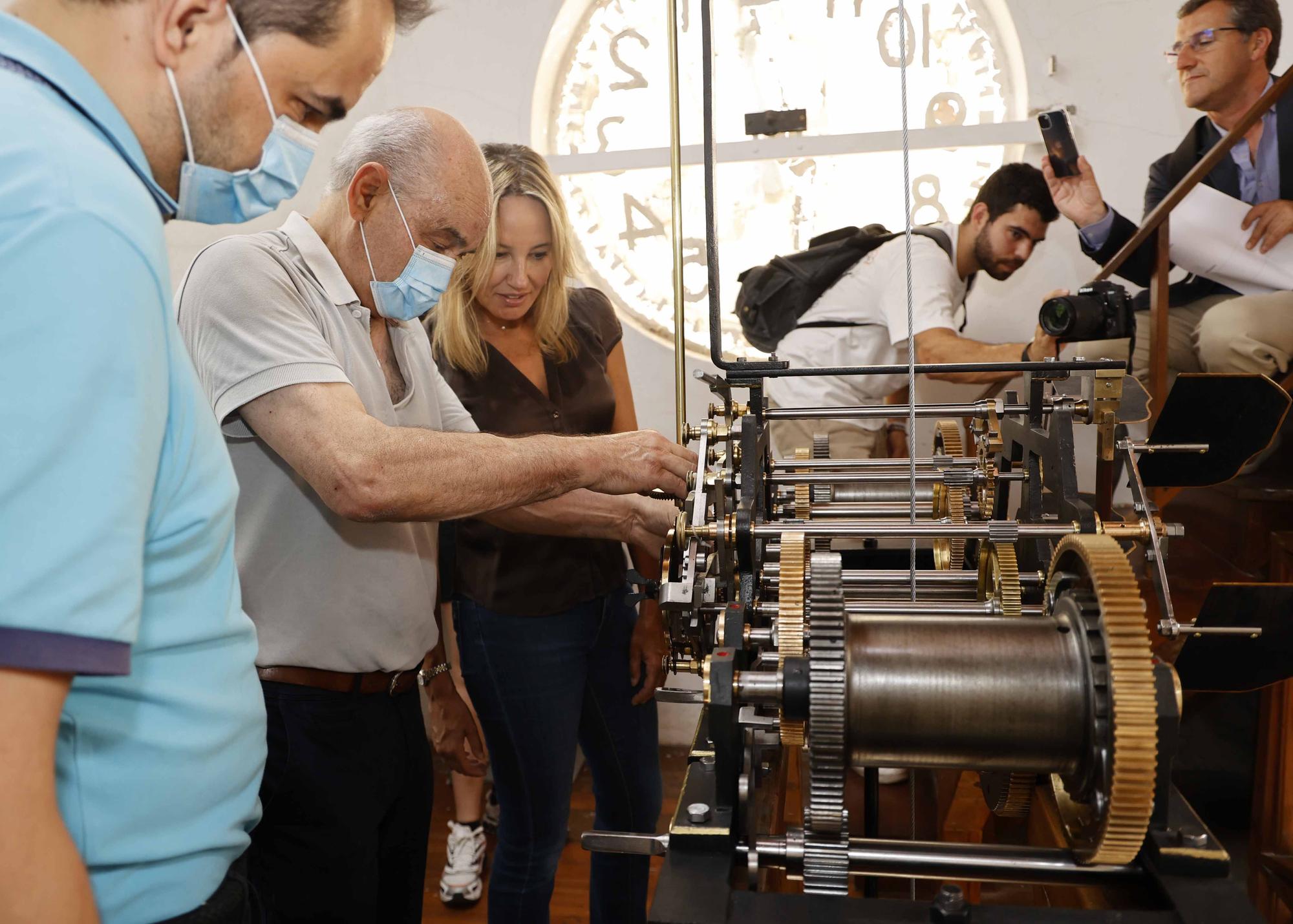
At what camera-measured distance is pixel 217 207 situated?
0.88m

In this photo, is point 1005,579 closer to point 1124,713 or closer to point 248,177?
point 1124,713

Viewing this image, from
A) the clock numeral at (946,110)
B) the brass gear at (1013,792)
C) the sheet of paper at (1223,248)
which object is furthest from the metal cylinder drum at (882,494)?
the clock numeral at (946,110)

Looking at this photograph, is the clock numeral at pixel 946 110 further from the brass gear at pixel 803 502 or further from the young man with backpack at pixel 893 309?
the brass gear at pixel 803 502

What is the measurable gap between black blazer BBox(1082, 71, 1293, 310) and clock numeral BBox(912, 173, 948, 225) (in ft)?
1.75

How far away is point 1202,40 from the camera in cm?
302

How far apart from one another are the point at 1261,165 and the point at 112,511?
3.38 meters

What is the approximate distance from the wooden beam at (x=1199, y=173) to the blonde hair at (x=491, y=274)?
5.13 feet

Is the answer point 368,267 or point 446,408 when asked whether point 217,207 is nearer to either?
point 368,267

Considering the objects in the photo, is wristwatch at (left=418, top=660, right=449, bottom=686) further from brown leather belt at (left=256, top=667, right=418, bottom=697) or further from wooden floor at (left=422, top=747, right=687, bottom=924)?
wooden floor at (left=422, top=747, right=687, bottom=924)

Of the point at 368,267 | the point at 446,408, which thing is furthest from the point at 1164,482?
the point at 368,267

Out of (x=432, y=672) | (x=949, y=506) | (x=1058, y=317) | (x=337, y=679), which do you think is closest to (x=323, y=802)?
(x=337, y=679)

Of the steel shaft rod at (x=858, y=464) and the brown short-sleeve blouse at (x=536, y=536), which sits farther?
the brown short-sleeve blouse at (x=536, y=536)

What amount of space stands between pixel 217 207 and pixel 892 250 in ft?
8.30

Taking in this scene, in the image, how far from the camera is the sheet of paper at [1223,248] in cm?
294
